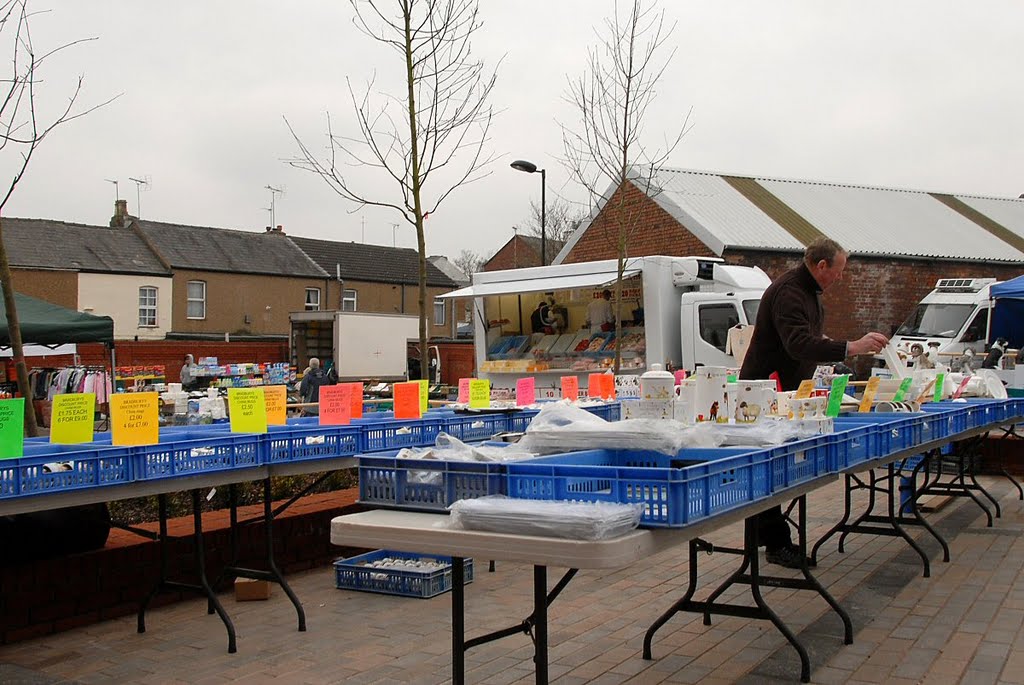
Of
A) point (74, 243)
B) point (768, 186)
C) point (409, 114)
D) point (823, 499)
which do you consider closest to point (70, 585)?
point (409, 114)

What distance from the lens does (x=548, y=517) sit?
264 cm

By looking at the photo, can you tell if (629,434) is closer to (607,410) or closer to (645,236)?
(607,410)

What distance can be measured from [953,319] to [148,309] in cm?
3069

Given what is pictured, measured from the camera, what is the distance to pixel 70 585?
18.7 feet

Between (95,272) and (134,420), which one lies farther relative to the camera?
(95,272)

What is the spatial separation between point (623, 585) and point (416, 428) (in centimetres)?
186

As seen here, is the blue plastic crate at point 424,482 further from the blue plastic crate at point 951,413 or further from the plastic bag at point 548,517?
the blue plastic crate at point 951,413

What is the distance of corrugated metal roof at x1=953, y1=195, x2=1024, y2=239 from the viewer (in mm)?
29467

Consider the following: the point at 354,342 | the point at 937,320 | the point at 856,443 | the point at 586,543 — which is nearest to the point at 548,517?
the point at 586,543

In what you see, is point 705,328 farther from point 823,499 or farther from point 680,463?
point 680,463

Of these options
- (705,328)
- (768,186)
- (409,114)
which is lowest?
(705,328)

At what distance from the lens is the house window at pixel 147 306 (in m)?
38.7

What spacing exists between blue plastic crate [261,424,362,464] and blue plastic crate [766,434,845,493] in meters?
2.78

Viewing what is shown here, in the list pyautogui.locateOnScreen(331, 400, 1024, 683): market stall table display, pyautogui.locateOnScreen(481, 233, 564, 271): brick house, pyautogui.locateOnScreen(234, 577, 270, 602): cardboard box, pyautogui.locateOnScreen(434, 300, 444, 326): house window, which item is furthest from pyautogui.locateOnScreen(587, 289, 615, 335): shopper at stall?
pyautogui.locateOnScreen(481, 233, 564, 271): brick house
